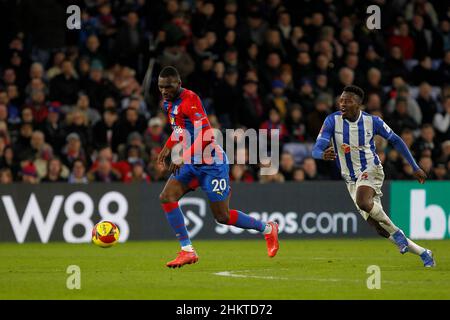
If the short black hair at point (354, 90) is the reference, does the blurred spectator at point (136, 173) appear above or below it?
below

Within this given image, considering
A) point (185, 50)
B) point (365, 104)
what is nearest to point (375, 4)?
point (365, 104)

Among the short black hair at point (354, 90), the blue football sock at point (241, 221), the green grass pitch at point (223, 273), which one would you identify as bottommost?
the green grass pitch at point (223, 273)

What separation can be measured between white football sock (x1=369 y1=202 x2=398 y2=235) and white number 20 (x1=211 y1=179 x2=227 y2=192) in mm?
1673

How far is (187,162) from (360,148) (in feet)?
6.74

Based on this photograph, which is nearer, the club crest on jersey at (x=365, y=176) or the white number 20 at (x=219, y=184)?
the white number 20 at (x=219, y=184)

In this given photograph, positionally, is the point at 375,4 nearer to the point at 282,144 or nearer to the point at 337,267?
the point at 282,144

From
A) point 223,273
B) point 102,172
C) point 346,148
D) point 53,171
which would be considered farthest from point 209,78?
point 223,273

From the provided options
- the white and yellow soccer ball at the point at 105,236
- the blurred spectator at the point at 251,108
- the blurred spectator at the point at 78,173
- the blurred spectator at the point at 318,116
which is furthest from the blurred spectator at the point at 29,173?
the blurred spectator at the point at 318,116

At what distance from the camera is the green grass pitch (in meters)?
9.20

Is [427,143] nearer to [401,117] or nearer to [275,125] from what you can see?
[401,117]

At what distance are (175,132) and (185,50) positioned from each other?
852 cm

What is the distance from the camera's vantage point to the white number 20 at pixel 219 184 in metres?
11.6

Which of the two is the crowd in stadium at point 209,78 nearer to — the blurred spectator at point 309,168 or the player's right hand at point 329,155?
the blurred spectator at point 309,168

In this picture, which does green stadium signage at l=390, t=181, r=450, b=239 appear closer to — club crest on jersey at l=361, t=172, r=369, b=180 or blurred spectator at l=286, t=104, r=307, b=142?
blurred spectator at l=286, t=104, r=307, b=142
